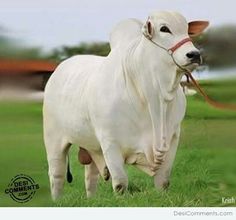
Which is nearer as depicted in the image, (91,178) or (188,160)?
(188,160)

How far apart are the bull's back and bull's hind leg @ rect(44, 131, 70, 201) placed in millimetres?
47

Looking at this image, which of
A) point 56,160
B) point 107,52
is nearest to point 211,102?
point 107,52

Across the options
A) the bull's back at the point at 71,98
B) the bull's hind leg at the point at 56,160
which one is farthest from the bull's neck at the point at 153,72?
the bull's hind leg at the point at 56,160

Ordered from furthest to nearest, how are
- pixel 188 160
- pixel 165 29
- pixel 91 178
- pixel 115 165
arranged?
pixel 91 178 → pixel 188 160 → pixel 115 165 → pixel 165 29

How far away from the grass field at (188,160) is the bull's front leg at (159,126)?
17 cm

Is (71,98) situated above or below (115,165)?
above

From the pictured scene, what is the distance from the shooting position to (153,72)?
5.02m

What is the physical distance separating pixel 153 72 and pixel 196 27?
0.30m

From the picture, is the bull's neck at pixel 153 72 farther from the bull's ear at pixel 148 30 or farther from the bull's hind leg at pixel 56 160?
the bull's hind leg at pixel 56 160

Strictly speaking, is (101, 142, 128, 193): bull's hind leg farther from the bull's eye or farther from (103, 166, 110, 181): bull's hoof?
the bull's eye

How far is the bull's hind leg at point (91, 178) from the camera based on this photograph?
5285 millimetres

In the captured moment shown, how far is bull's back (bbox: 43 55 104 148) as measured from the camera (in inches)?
204

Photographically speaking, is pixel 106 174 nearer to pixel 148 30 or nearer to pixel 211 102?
pixel 211 102

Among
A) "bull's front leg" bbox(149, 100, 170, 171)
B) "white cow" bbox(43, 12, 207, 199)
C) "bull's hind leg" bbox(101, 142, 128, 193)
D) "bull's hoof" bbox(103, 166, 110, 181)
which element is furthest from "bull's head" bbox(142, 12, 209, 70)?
"bull's hoof" bbox(103, 166, 110, 181)
